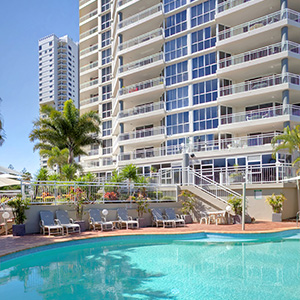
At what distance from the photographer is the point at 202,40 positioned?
2853 cm

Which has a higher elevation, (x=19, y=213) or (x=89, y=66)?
(x=89, y=66)

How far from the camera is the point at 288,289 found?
7727mm

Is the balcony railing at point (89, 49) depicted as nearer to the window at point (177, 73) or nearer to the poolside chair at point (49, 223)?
the window at point (177, 73)

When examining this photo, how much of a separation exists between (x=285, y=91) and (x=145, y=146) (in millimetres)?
14458

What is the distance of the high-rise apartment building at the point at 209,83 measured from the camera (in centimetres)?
2391

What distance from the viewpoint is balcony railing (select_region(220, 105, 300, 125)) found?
23375mm

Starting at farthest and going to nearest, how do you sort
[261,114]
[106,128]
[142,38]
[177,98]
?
1. [106,128]
2. [142,38]
3. [177,98]
4. [261,114]

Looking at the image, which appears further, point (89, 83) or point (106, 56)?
point (89, 83)

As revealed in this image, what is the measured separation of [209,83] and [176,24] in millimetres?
7455

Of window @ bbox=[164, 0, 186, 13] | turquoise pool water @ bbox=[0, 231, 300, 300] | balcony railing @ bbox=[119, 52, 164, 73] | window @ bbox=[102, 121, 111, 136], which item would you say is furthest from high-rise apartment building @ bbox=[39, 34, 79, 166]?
turquoise pool water @ bbox=[0, 231, 300, 300]

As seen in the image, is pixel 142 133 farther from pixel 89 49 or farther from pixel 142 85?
pixel 89 49

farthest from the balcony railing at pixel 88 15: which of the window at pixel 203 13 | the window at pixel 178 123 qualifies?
the window at pixel 178 123

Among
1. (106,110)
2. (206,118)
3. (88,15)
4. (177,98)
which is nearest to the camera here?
(206,118)

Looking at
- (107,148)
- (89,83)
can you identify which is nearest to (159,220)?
(107,148)
